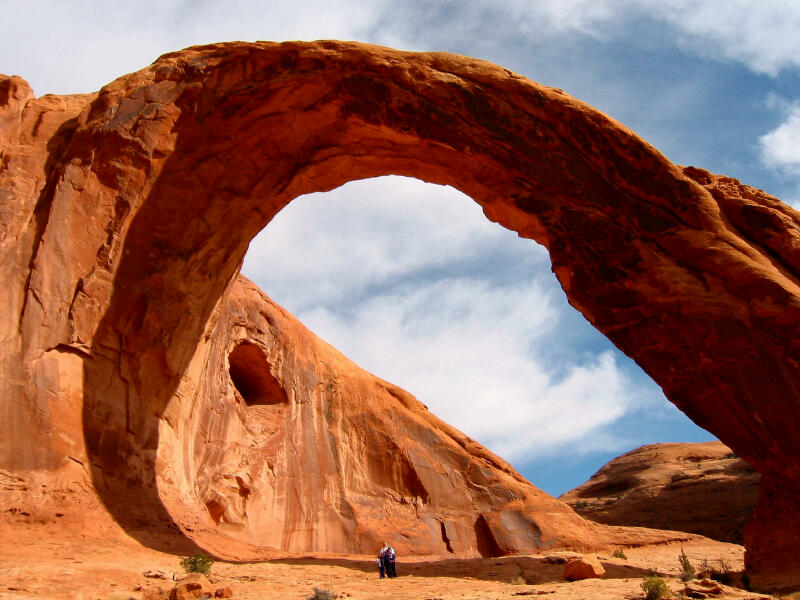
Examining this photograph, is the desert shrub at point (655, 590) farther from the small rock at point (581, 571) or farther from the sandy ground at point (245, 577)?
the small rock at point (581, 571)

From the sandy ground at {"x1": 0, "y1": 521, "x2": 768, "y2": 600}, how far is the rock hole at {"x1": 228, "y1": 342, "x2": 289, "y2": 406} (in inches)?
331

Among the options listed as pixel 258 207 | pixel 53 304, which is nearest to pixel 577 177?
pixel 258 207

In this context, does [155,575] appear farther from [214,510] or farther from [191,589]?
[214,510]

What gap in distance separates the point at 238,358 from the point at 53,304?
28.6 feet

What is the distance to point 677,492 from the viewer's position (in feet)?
101

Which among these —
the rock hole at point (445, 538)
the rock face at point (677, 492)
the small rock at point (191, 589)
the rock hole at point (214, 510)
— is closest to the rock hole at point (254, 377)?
the rock hole at point (214, 510)

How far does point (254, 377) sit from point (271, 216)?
6505mm

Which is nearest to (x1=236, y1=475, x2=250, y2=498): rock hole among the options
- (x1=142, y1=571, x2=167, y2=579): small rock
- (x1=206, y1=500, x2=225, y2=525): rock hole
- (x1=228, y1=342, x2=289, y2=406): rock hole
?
(x1=206, y1=500, x2=225, y2=525): rock hole

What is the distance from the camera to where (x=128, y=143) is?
13.8 m

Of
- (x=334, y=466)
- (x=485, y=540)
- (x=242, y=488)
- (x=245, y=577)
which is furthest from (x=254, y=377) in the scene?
(x=245, y=577)

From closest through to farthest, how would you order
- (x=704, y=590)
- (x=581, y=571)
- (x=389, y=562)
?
1. (x=704, y=590)
2. (x=581, y=571)
3. (x=389, y=562)

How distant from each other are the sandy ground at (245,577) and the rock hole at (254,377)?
8.41 metres

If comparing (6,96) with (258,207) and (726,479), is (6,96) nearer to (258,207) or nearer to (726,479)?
(258,207)

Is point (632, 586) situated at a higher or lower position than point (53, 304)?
lower
